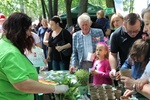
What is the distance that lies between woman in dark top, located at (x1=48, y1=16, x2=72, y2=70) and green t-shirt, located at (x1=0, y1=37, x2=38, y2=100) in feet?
9.19

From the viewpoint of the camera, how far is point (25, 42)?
1.96 meters

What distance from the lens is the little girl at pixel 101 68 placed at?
3.29m

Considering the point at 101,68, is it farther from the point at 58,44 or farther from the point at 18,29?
the point at 18,29

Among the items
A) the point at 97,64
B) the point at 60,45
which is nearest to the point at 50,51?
the point at 60,45

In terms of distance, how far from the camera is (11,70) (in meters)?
1.78

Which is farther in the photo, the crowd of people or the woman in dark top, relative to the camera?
the woman in dark top

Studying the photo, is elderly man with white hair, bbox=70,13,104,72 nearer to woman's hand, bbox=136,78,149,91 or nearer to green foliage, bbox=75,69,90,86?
green foliage, bbox=75,69,90,86

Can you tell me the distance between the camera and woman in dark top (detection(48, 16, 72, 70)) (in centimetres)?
475

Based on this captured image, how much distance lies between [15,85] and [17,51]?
0.24 m

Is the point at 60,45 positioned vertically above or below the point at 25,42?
below

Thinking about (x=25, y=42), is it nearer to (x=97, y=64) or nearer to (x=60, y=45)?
(x=97, y=64)

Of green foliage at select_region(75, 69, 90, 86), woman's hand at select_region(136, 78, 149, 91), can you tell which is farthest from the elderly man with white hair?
woman's hand at select_region(136, 78, 149, 91)

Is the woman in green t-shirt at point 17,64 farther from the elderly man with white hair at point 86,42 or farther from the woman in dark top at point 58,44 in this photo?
the woman in dark top at point 58,44

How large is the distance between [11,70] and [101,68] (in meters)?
1.80
